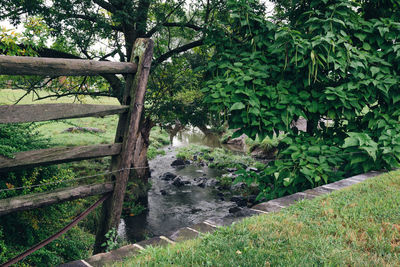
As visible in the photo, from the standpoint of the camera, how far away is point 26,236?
3.46 meters

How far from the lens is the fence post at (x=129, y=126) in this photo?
333 cm

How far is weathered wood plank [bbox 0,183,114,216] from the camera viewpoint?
8.45ft

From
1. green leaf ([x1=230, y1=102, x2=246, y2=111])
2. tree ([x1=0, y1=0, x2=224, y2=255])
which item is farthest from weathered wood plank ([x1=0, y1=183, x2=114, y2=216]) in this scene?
tree ([x1=0, y1=0, x2=224, y2=255])

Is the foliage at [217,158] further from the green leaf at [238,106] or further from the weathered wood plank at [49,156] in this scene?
the weathered wood plank at [49,156]

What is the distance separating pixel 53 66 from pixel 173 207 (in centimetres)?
597

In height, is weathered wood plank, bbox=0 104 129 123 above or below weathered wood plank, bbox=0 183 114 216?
above

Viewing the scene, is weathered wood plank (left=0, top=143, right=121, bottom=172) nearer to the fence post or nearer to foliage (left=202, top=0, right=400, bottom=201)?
the fence post

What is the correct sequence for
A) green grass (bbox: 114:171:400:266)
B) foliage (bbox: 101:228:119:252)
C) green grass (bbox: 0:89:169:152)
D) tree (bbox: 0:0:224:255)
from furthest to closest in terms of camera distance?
green grass (bbox: 0:89:169:152), tree (bbox: 0:0:224:255), foliage (bbox: 101:228:119:252), green grass (bbox: 114:171:400:266)

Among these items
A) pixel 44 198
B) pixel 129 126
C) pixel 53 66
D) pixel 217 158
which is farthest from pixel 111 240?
pixel 217 158

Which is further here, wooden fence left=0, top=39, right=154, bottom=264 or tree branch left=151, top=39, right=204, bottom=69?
tree branch left=151, top=39, right=204, bottom=69

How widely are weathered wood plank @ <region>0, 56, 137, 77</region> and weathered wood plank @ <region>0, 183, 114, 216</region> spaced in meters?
1.06

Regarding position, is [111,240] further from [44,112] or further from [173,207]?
[173,207]

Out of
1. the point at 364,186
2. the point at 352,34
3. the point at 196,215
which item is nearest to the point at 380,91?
the point at 352,34

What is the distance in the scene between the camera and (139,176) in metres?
9.00
